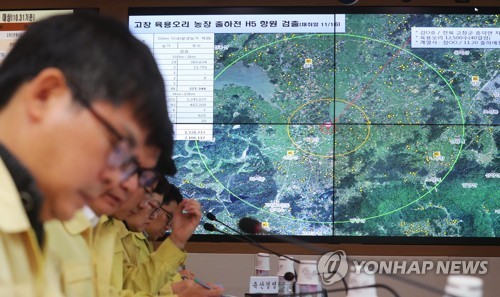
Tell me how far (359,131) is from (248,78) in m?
0.80

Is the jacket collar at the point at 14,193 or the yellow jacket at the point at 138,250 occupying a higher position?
the jacket collar at the point at 14,193

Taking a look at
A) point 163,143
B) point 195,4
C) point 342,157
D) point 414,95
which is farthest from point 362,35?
point 163,143

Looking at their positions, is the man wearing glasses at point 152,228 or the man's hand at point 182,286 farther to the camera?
the man wearing glasses at point 152,228

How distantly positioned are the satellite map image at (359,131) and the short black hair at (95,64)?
132 inches

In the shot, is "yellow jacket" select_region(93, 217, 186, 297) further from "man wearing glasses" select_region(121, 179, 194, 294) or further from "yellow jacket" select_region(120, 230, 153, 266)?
"yellow jacket" select_region(120, 230, 153, 266)

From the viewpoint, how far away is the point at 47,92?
994 millimetres

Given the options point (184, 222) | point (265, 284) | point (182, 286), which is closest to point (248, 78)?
point (184, 222)

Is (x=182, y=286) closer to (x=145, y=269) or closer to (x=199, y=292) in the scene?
(x=199, y=292)

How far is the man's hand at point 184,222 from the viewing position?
336 cm

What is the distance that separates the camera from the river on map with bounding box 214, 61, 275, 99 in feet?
14.5

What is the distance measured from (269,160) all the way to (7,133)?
3.41m

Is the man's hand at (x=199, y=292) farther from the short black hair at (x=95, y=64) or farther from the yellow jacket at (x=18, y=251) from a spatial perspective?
the short black hair at (x=95, y=64)

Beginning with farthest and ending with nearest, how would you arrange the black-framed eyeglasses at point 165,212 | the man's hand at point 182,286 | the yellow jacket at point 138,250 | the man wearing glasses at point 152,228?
the black-framed eyeglasses at point 165,212 < the man wearing glasses at point 152,228 < the yellow jacket at point 138,250 < the man's hand at point 182,286

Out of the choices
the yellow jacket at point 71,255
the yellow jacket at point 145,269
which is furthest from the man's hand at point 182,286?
the yellow jacket at point 71,255
